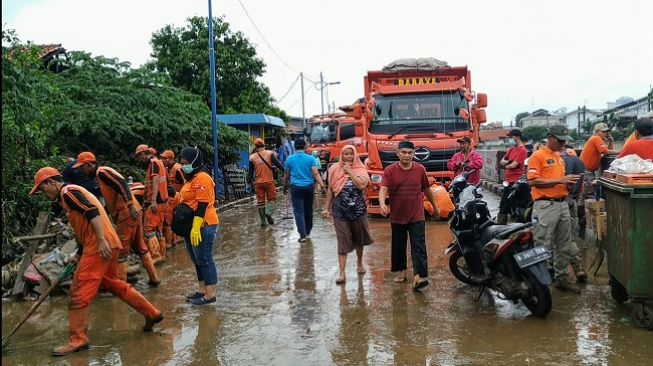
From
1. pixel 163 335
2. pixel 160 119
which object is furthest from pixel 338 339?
pixel 160 119

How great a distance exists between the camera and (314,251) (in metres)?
9.20

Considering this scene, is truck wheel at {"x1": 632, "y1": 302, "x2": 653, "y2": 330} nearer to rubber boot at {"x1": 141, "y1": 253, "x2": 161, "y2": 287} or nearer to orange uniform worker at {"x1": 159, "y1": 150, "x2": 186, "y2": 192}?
rubber boot at {"x1": 141, "y1": 253, "x2": 161, "y2": 287}

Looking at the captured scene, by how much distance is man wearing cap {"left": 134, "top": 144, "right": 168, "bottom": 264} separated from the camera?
8.34 meters

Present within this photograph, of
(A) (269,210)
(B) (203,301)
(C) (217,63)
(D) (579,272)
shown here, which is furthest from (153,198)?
(C) (217,63)

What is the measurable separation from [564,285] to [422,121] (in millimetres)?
6504

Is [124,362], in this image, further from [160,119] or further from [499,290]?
[160,119]

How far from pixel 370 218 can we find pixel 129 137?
17.1 feet

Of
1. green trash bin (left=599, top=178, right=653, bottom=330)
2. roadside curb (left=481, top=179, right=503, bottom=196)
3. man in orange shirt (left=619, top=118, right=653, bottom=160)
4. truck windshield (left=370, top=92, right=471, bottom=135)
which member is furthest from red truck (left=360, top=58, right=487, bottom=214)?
green trash bin (left=599, top=178, right=653, bottom=330)

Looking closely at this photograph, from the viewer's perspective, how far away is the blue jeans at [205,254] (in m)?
6.13

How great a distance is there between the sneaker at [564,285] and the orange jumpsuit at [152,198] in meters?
5.12

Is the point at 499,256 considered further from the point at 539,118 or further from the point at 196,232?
the point at 539,118

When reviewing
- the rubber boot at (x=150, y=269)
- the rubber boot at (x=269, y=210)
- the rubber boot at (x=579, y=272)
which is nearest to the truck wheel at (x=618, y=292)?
the rubber boot at (x=579, y=272)

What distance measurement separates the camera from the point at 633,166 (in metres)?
5.14

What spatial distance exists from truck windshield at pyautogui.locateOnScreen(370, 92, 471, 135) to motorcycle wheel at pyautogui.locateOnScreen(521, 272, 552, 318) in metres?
7.08
